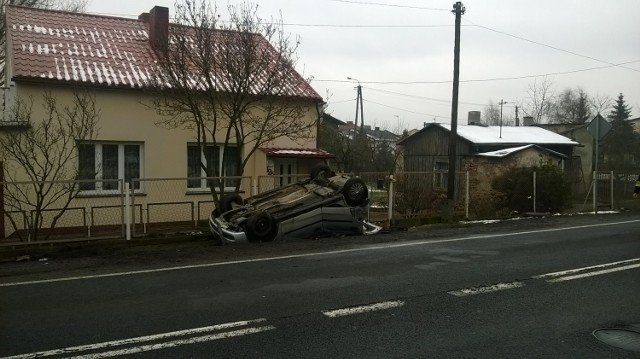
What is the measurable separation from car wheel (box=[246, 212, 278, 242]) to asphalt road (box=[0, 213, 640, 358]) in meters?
0.46

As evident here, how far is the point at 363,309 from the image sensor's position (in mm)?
5801

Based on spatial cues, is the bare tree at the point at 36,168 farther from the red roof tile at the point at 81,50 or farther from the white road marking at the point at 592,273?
the white road marking at the point at 592,273

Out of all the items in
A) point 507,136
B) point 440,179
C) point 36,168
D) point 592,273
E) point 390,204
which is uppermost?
point 507,136

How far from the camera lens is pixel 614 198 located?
65.5 feet

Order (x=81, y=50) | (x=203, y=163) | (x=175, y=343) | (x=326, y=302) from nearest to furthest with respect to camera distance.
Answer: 1. (x=175, y=343)
2. (x=326, y=302)
3. (x=81, y=50)
4. (x=203, y=163)

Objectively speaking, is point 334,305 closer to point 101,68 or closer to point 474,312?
point 474,312

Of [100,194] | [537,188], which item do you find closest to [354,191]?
[100,194]

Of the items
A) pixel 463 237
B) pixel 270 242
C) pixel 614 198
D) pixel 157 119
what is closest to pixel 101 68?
pixel 157 119

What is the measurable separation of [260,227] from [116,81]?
7162mm

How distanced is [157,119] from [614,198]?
17.2 meters

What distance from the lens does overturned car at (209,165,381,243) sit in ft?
34.1

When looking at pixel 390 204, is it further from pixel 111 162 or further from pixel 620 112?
pixel 620 112

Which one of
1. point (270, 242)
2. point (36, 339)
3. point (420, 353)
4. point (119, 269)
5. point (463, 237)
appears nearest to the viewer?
point (420, 353)

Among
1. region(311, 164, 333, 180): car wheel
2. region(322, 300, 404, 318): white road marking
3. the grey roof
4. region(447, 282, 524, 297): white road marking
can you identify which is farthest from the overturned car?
the grey roof
